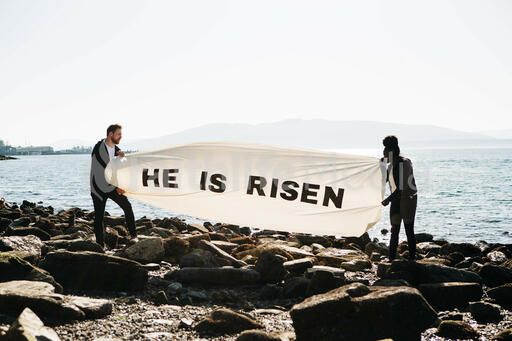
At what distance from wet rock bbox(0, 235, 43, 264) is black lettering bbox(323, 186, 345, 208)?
5.37 m

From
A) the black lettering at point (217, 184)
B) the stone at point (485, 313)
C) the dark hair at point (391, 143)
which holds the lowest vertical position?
the stone at point (485, 313)

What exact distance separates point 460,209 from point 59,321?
25138mm

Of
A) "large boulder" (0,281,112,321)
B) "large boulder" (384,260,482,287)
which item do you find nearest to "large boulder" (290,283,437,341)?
"large boulder" (384,260,482,287)

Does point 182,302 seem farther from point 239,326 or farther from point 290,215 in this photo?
point 290,215

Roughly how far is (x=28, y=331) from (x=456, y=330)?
4753 millimetres

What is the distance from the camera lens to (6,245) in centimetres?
791

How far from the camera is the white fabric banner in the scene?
9.48 metres

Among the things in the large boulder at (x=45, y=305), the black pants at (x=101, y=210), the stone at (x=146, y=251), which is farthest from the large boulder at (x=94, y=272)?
the black pants at (x=101, y=210)

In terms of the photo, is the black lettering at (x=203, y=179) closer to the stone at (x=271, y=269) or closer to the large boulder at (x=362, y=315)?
the stone at (x=271, y=269)

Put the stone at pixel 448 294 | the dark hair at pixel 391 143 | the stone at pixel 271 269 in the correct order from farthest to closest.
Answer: the dark hair at pixel 391 143 < the stone at pixel 271 269 < the stone at pixel 448 294

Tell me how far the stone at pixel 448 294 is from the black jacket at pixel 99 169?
5849 millimetres

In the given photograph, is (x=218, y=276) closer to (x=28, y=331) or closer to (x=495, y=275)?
(x=28, y=331)

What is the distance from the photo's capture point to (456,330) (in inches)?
226

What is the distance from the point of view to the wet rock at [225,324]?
554 centimetres
